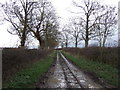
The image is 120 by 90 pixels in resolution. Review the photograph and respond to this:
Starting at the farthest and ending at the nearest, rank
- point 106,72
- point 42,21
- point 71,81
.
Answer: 1. point 42,21
2. point 106,72
3. point 71,81

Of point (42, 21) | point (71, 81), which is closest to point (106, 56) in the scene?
point (71, 81)

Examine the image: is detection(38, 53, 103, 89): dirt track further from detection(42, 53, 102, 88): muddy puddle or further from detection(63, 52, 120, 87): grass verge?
detection(63, 52, 120, 87): grass verge

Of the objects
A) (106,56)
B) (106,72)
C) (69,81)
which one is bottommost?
(69,81)

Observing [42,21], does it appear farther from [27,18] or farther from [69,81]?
[69,81]

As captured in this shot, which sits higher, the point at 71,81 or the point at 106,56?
the point at 106,56

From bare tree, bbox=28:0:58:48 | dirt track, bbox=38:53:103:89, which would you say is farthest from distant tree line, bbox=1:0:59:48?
dirt track, bbox=38:53:103:89

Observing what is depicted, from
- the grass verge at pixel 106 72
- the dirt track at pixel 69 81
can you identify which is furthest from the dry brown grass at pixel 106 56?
the dirt track at pixel 69 81

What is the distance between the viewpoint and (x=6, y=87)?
581 centimetres

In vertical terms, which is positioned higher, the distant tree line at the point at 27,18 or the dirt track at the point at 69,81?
the distant tree line at the point at 27,18

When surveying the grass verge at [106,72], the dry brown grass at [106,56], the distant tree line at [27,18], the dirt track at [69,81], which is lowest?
the dirt track at [69,81]

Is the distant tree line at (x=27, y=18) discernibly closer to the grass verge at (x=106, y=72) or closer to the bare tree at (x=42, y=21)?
the bare tree at (x=42, y=21)

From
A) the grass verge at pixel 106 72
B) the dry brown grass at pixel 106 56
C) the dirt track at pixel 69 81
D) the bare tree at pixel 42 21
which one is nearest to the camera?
the dirt track at pixel 69 81

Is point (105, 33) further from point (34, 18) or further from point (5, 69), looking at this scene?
point (5, 69)

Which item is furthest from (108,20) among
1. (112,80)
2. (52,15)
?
(112,80)
